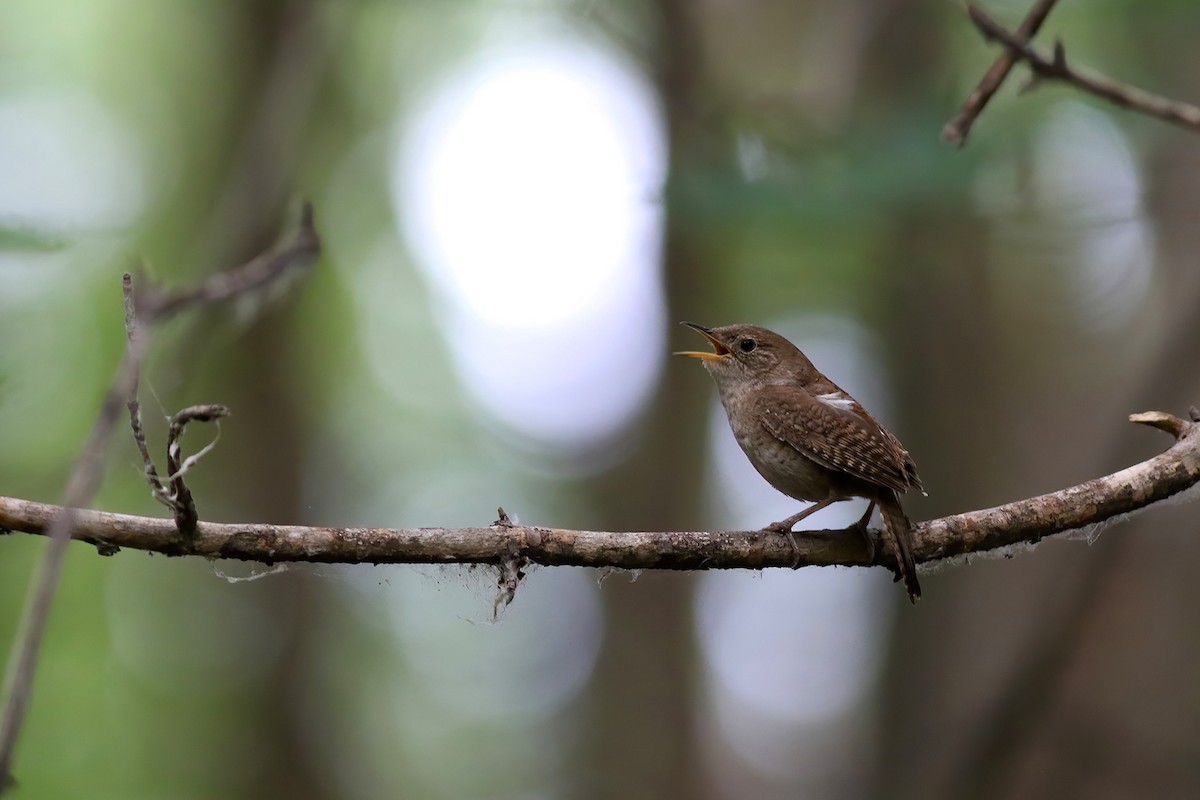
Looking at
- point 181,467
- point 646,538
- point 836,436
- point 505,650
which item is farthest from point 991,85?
point 505,650

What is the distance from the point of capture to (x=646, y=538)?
294 cm

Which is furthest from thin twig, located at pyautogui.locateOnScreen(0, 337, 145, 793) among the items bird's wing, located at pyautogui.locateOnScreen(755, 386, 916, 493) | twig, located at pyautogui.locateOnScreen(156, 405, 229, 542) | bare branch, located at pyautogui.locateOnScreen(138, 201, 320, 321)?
bird's wing, located at pyautogui.locateOnScreen(755, 386, 916, 493)

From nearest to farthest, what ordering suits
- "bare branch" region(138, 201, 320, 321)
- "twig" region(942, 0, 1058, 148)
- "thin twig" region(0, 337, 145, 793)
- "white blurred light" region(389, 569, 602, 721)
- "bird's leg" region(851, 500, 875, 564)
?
1. "thin twig" region(0, 337, 145, 793)
2. "bare branch" region(138, 201, 320, 321)
3. "twig" region(942, 0, 1058, 148)
4. "bird's leg" region(851, 500, 875, 564)
5. "white blurred light" region(389, 569, 602, 721)

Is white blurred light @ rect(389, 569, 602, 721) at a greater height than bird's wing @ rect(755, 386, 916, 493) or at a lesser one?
lesser

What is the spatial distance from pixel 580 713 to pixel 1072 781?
6.35 m

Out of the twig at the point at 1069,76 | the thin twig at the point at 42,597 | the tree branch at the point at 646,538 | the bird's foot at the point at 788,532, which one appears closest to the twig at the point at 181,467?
the tree branch at the point at 646,538

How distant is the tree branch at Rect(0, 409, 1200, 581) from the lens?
256 centimetres

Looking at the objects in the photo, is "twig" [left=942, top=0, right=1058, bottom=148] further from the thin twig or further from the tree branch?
the thin twig

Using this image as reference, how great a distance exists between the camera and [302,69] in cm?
511

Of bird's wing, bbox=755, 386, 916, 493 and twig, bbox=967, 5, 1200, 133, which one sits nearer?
twig, bbox=967, 5, 1200, 133

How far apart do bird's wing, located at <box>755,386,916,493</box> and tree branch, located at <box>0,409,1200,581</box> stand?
0.94ft

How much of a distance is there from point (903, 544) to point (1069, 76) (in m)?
1.61

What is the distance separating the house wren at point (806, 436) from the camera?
11.8ft

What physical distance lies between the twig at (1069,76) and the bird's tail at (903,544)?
1531mm
